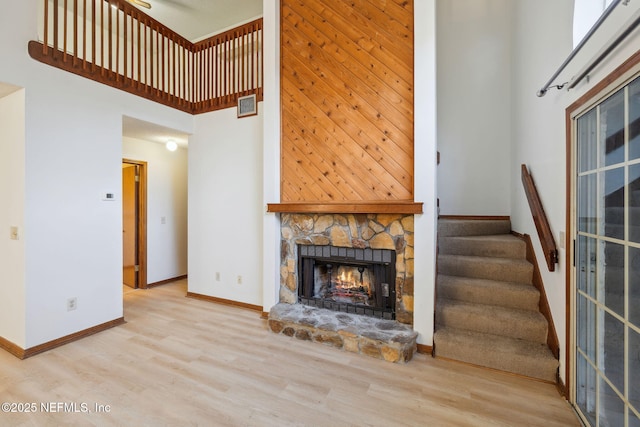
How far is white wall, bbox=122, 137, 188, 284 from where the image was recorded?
4.52 metres

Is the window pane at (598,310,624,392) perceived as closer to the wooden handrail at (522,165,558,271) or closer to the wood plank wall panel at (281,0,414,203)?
the wooden handrail at (522,165,558,271)

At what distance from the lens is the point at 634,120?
4.19ft

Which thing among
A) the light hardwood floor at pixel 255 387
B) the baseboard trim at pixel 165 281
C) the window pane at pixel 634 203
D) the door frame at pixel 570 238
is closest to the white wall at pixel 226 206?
the baseboard trim at pixel 165 281

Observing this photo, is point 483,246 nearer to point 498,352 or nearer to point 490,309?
point 490,309

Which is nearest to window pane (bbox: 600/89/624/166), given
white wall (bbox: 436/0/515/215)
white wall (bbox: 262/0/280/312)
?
white wall (bbox: 436/0/515/215)

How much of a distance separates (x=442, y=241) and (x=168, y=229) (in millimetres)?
4322

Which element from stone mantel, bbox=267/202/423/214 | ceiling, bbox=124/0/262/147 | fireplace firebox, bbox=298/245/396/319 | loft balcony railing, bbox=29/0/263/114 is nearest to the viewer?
stone mantel, bbox=267/202/423/214

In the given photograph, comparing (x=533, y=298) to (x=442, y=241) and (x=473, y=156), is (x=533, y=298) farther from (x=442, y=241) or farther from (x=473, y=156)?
(x=473, y=156)

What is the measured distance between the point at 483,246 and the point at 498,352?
115 cm

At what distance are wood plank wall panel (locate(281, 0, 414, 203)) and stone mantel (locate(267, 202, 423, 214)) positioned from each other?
0.39 ft


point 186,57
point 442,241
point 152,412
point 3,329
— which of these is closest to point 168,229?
point 3,329

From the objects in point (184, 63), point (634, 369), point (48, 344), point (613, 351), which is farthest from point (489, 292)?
point (184, 63)

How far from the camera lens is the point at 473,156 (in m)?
3.82

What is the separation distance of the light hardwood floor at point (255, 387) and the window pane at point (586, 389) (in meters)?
0.10
